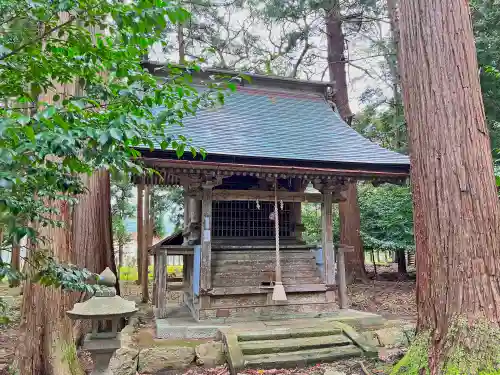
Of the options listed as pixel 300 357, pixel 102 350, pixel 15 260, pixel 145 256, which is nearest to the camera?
pixel 102 350

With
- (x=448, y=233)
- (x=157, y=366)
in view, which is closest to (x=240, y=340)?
(x=157, y=366)

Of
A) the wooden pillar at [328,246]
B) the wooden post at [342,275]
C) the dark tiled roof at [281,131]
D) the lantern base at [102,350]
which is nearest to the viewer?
the lantern base at [102,350]

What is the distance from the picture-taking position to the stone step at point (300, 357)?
4871 mm

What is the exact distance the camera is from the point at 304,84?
9641 millimetres

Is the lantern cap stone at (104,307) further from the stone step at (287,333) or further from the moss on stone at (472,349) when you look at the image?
the moss on stone at (472,349)

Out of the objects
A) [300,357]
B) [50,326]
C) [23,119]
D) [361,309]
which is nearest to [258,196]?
[300,357]

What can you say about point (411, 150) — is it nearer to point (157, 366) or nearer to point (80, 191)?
point (80, 191)

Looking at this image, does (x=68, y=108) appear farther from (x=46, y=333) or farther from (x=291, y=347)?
(x=291, y=347)

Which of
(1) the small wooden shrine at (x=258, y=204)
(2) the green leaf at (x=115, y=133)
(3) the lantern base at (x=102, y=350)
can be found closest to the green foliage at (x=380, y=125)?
(1) the small wooden shrine at (x=258, y=204)

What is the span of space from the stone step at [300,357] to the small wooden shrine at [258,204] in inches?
50.5

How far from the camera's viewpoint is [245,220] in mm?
7719

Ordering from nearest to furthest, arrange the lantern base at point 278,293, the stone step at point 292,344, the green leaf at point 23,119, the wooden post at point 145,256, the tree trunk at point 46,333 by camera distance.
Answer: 1. the green leaf at point 23,119
2. the tree trunk at point 46,333
3. the stone step at point 292,344
4. the lantern base at point 278,293
5. the wooden post at point 145,256

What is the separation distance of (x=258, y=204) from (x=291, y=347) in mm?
2489

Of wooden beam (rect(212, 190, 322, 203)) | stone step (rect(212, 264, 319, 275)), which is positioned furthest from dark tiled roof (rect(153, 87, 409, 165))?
stone step (rect(212, 264, 319, 275))
